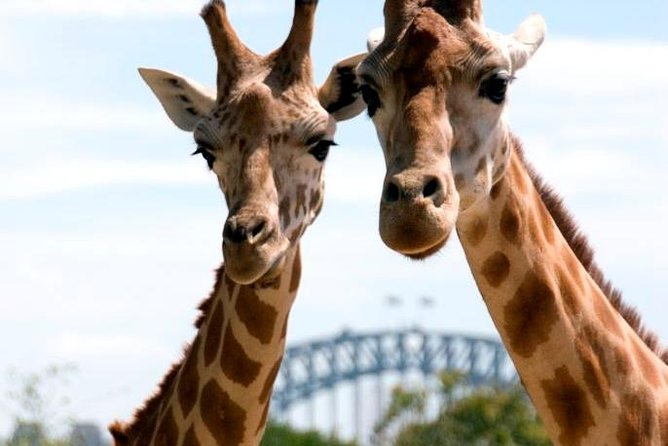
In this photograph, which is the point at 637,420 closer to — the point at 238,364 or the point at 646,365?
the point at 646,365

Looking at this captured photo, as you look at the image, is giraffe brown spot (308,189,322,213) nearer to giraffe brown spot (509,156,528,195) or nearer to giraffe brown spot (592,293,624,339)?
giraffe brown spot (509,156,528,195)

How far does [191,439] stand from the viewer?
10.9 m

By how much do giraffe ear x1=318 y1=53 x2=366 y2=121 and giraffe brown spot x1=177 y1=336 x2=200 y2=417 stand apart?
151cm

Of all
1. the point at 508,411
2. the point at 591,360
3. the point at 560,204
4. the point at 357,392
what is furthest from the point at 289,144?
the point at 357,392

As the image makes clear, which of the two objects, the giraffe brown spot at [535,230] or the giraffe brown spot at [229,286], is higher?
the giraffe brown spot at [535,230]

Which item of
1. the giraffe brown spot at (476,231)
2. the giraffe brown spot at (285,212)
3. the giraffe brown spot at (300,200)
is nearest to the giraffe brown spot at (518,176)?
the giraffe brown spot at (476,231)

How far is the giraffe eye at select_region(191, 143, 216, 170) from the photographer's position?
36.9ft

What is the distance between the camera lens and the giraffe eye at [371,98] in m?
8.90

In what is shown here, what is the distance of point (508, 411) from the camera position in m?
41.8

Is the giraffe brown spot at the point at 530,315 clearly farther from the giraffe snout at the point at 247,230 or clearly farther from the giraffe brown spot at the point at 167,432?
the giraffe brown spot at the point at 167,432

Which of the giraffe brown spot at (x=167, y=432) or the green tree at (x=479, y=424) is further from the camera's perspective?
the green tree at (x=479, y=424)

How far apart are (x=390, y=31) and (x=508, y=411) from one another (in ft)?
109

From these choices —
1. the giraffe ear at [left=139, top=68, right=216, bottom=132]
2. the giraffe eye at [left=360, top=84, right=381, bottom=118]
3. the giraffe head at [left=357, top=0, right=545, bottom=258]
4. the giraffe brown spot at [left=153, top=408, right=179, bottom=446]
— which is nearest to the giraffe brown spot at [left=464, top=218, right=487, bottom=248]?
the giraffe head at [left=357, top=0, right=545, bottom=258]

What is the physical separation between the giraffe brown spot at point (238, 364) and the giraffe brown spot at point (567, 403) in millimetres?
2326
